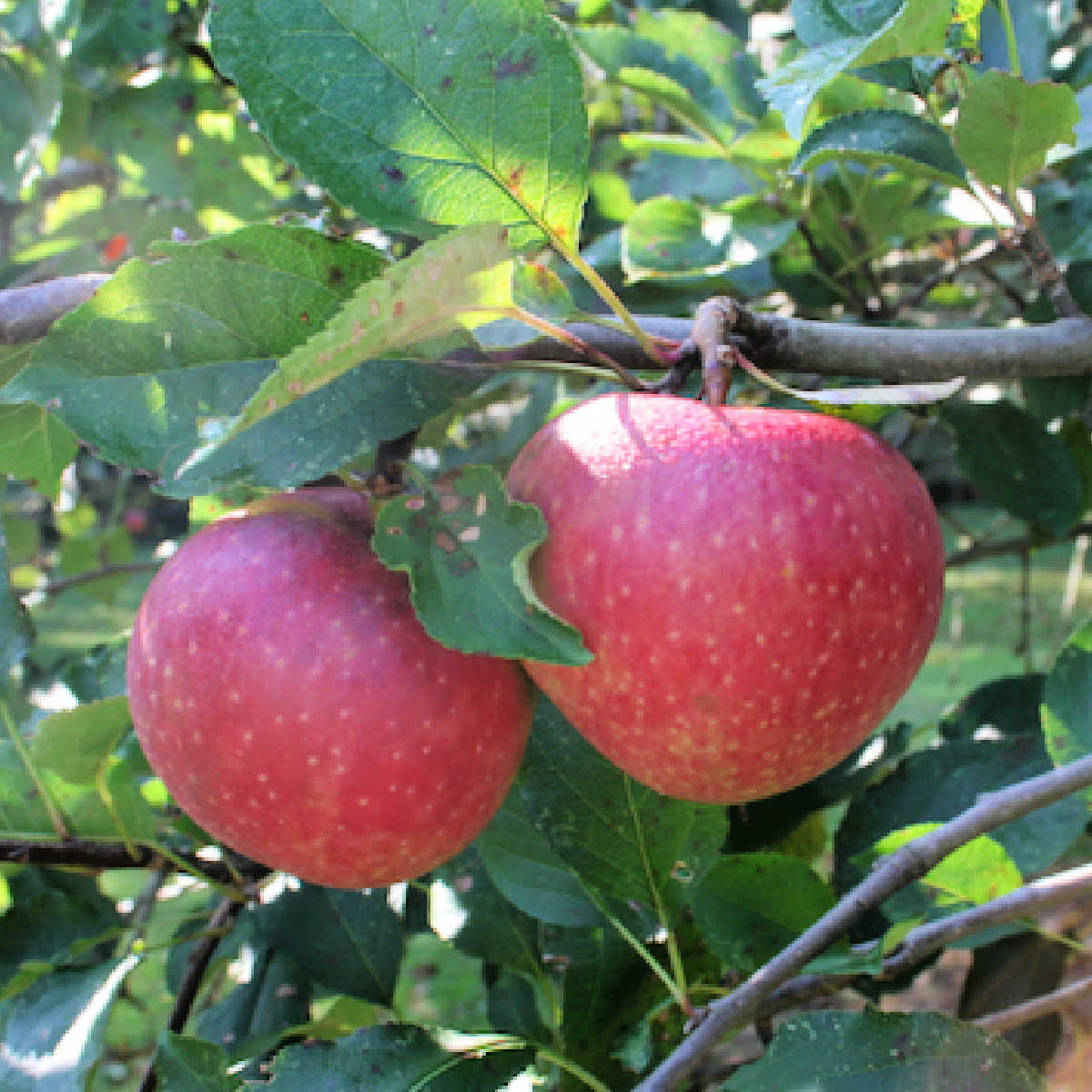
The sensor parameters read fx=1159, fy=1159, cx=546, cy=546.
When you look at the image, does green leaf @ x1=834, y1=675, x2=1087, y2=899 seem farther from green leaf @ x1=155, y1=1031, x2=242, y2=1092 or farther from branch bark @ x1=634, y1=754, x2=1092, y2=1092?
green leaf @ x1=155, y1=1031, x2=242, y2=1092

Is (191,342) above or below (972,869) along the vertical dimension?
above

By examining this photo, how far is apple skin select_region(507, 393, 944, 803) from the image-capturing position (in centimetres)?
47

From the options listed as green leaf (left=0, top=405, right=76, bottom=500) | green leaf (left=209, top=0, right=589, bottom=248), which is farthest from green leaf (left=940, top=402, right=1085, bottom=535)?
green leaf (left=0, top=405, right=76, bottom=500)

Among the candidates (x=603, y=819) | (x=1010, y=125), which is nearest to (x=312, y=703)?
(x=603, y=819)

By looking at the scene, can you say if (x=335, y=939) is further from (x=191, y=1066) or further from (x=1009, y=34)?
(x=1009, y=34)

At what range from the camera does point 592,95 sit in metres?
1.49

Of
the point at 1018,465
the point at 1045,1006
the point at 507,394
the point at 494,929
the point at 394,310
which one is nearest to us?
the point at 394,310

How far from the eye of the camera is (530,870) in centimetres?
79

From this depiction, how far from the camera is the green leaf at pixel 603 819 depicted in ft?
2.32

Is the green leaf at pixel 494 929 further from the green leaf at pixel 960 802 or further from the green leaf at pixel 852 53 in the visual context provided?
the green leaf at pixel 852 53

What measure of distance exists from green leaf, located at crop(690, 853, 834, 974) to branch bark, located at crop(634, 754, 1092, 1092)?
0.36 feet

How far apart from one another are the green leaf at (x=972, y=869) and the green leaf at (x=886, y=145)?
15.1 inches

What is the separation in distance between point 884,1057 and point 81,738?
53 cm

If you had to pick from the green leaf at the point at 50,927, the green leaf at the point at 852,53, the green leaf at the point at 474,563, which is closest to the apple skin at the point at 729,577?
the green leaf at the point at 474,563
